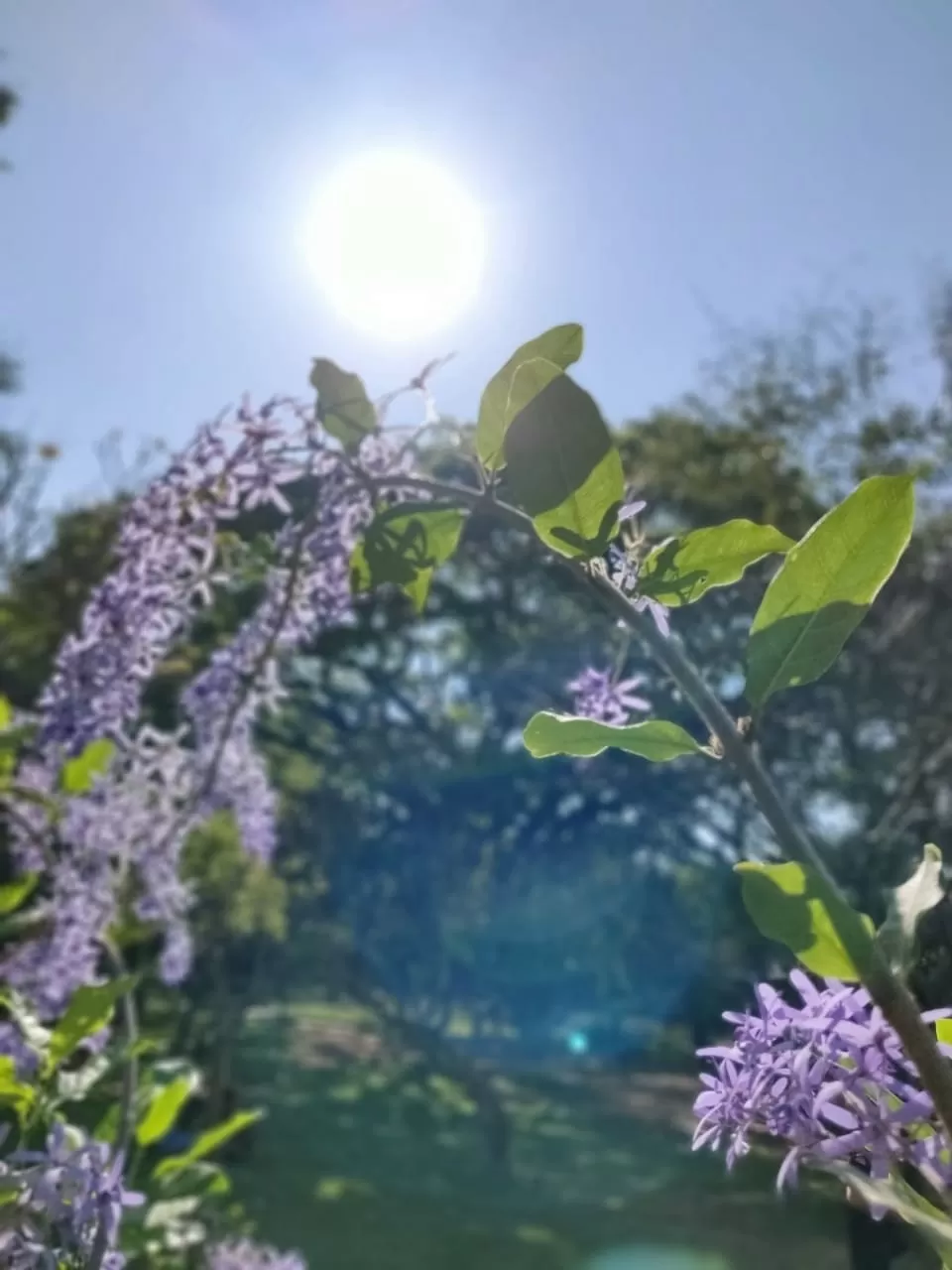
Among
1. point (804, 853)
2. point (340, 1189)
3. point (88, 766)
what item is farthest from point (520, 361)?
point (340, 1189)

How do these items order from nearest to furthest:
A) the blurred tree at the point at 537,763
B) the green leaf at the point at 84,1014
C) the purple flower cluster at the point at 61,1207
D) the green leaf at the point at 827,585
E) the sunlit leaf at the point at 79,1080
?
1. the green leaf at the point at 827,585
2. the purple flower cluster at the point at 61,1207
3. the green leaf at the point at 84,1014
4. the sunlit leaf at the point at 79,1080
5. the blurred tree at the point at 537,763

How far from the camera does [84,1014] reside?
132cm

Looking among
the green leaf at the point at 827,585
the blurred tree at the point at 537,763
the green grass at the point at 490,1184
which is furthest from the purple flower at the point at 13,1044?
the blurred tree at the point at 537,763

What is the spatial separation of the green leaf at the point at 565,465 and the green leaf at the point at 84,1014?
778 mm

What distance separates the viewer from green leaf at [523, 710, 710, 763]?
0.74m

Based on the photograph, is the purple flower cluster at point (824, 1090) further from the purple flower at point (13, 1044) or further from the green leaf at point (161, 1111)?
the purple flower at point (13, 1044)

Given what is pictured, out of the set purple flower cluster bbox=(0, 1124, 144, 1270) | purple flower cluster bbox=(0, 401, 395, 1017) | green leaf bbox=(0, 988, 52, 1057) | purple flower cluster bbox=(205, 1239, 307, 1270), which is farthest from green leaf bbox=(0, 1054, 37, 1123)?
purple flower cluster bbox=(205, 1239, 307, 1270)

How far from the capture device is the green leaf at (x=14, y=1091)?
1308mm

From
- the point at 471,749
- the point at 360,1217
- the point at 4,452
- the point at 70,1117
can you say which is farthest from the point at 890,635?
the point at 4,452

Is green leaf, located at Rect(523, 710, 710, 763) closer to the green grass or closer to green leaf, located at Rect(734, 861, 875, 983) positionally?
green leaf, located at Rect(734, 861, 875, 983)

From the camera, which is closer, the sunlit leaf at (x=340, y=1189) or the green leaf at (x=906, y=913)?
the green leaf at (x=906, y=913)

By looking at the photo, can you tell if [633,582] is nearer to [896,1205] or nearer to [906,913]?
[906,913]

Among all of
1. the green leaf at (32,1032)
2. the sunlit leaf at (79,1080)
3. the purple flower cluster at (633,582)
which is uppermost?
the purple flower cluster at (633,582)

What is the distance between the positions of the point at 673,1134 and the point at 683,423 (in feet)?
19.5
